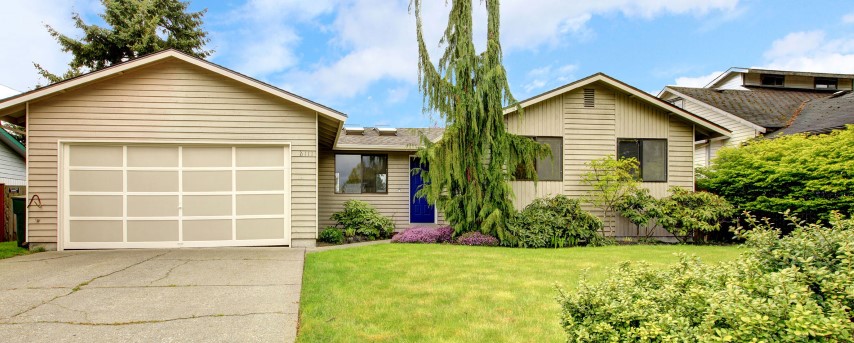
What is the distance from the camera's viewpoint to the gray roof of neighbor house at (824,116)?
40.0 feet

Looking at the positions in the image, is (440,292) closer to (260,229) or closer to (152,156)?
(260,229)

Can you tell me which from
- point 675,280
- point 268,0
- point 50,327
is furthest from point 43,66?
point 675,280

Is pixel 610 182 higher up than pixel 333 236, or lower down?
higher up

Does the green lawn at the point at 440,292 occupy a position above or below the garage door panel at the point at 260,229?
below

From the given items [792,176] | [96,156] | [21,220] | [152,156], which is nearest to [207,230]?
[152,156]

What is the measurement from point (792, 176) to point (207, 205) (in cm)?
1395

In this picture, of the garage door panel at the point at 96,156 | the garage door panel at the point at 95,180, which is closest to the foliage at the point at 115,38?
the garage door panel at the point at 96,156

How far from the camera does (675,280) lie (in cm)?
238

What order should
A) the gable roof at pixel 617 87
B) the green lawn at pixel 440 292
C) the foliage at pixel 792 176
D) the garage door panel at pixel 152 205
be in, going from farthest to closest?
1. the gable roof at pixel 617 87
2. the foliage at pixel 792 176
3. the garage door panel at pixel 152 205
4. the green lawn at pixel 440 292

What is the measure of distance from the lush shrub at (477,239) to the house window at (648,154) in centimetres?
459

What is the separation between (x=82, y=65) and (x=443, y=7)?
67.2 ft

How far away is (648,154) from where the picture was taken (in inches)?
433

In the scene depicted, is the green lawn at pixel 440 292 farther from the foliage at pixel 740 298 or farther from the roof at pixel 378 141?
the roof at pixel 378 141

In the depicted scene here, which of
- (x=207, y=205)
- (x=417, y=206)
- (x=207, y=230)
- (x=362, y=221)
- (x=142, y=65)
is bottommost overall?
(x=362, y=221)
